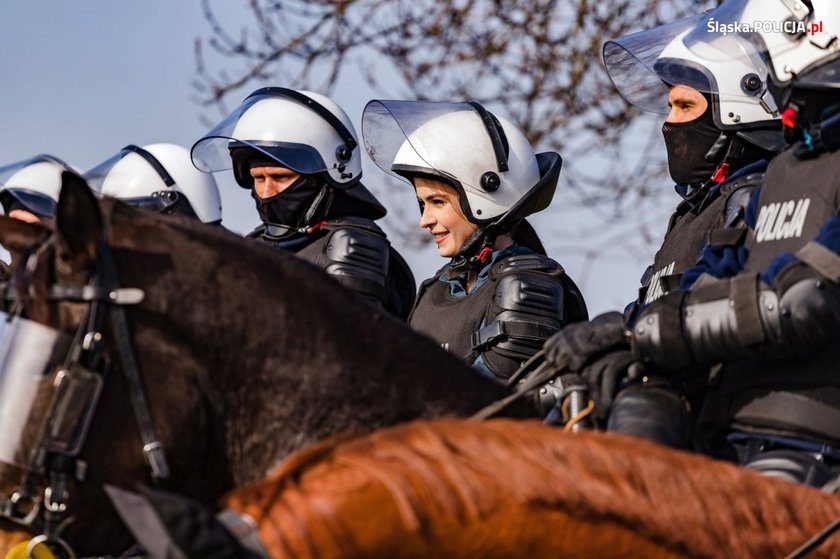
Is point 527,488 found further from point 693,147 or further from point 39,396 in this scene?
point 693,147

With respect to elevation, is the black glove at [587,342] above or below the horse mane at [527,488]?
above

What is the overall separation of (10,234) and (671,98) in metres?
2.88

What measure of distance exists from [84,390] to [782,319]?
150 centimetres

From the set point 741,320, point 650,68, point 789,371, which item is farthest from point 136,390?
point 650,68

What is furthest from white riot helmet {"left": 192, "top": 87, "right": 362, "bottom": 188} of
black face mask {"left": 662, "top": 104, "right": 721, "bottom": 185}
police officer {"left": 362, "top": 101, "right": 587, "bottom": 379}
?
black face mask {"left": 662, "top": 104, "right": 721, "bottom": 185}

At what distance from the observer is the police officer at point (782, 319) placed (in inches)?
128

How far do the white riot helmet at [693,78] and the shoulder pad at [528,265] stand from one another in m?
0.91

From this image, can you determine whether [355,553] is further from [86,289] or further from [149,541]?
[86,289]

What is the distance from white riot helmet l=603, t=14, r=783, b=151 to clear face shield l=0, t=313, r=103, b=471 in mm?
2431

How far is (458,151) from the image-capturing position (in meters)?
6.22

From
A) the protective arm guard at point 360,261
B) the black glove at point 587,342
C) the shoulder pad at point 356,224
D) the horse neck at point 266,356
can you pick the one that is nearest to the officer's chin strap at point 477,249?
the protective arm guard at point 360,261

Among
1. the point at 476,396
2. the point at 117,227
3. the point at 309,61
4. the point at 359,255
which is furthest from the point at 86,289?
the point at 309,61

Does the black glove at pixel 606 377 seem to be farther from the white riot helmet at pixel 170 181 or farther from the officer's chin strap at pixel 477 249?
the white riot helmet at pixel 170 181

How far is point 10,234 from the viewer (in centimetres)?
291
